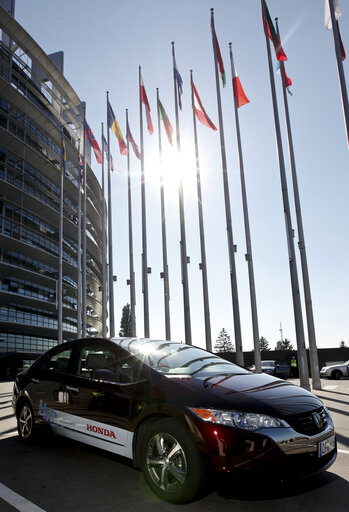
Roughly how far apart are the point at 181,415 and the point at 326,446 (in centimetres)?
132

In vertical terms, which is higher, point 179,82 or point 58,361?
point 179,82

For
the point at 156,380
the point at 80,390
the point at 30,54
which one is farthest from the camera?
the point at 30,54

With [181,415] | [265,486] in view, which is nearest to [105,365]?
[181,415]

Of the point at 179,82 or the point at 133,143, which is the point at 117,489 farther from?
the point at 133,143

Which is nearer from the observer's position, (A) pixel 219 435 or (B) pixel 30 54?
(A) pixel 219 435

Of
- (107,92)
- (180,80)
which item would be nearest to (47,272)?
(107,92)

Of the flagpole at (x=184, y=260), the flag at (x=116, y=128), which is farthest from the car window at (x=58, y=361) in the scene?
the flag at (x=116, y=128)

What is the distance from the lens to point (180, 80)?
20109 millimetres

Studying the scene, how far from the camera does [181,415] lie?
3.24 metres

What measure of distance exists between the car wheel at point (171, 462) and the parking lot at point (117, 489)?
12 cm

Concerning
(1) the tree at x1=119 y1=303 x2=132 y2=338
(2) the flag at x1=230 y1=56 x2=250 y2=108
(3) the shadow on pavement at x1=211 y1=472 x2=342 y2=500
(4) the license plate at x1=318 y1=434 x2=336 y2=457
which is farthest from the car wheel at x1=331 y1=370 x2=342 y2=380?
(1) the tree at x1=119 y1=303 x2=132 y2=338

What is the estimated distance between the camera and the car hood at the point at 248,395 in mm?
3191

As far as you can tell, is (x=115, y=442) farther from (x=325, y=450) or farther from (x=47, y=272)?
(x=47, y=272)

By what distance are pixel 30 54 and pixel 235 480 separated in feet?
145
